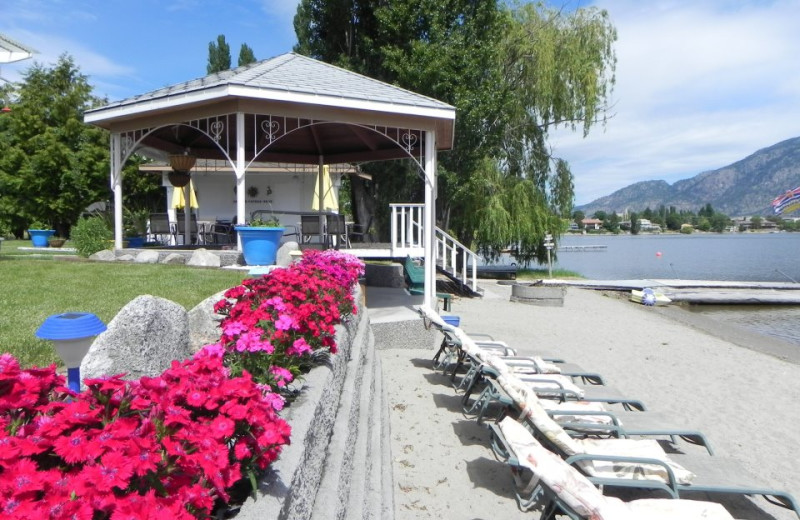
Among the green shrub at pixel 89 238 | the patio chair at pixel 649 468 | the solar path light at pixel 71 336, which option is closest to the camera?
the solar path light at pixel 71 336

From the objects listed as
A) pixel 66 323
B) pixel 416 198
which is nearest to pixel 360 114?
pixel 66 323

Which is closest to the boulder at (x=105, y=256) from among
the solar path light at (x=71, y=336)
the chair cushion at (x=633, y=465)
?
the solar path light at (x=71, y=336)

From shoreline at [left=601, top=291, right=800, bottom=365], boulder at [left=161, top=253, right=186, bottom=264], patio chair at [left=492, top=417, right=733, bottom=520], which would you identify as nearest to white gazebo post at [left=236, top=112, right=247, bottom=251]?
boulder at [left=161, top=253, right=186, bottom=264]

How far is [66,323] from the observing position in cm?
269

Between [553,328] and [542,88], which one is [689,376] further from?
[542,88]

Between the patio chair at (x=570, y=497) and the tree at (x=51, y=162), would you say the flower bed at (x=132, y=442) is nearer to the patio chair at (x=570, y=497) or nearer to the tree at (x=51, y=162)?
the patio chair at (x=570, y=497)

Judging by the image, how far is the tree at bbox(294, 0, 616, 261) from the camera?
17.6 metres

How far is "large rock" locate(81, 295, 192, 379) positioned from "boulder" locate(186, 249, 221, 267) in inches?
236

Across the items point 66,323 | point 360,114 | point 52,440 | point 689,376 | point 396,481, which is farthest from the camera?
point 360,114

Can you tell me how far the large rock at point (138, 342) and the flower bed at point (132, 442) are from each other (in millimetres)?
1333

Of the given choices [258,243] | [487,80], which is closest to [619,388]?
[258,243]

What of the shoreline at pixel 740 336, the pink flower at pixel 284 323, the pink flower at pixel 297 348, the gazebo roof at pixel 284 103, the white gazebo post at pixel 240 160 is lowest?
the shoreline at pixel 740 336

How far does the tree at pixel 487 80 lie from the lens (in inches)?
693

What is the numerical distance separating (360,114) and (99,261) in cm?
534
